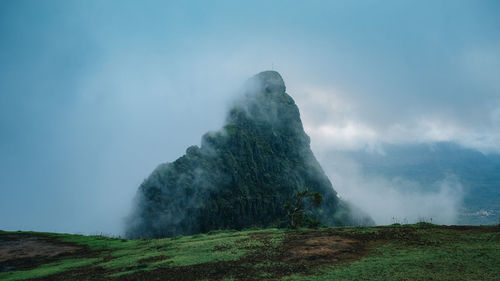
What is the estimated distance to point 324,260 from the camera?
818 inches

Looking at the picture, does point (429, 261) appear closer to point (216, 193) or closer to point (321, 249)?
point (321, 249)

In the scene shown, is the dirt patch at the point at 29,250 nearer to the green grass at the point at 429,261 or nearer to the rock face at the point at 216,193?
the green grass at the point at 429,261

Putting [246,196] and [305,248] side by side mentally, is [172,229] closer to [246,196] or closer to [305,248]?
[246,196]

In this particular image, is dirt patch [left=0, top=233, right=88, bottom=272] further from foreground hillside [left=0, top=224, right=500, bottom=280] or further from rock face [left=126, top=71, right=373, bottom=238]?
rock face [left=126, top=71, right=373, bottom=238]

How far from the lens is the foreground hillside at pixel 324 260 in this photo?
669 inches

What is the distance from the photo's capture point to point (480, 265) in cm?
1652

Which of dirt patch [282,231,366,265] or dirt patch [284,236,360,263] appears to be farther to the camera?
dirt patch [284,236,360,263]

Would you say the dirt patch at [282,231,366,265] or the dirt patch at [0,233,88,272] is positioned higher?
the dirt patch at [282,231,366,265]

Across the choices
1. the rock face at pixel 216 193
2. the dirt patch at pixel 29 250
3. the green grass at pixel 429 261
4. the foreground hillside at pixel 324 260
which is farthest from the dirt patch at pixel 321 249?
the rock face at pixel 216 193

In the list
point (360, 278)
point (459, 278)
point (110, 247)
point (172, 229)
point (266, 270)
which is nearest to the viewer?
point (459, 278)

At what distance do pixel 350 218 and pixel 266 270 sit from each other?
19749 cm

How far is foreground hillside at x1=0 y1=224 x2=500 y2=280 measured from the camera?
16984mm

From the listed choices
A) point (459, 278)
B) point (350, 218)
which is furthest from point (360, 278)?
point (350, 218)

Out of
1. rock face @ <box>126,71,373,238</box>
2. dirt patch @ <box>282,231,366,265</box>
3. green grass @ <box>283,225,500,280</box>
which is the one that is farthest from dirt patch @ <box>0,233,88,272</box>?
rock face @ <box>126,71,373,238</box>
